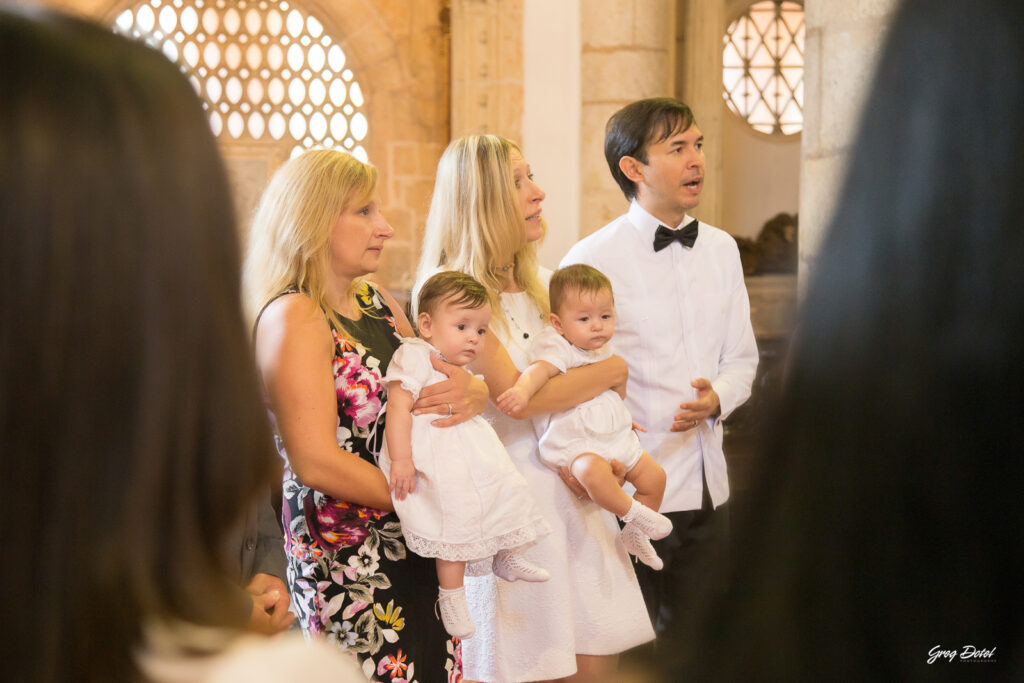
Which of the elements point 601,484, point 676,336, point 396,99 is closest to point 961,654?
point 601,484

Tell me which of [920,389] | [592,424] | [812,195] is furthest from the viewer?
[812,195]

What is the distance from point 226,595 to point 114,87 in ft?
1.32

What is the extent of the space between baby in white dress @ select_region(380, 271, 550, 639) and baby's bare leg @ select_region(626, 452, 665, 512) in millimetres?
360

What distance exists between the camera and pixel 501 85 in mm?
6129

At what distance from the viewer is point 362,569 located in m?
2.36

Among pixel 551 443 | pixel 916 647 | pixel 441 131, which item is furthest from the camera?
pixel 441 131

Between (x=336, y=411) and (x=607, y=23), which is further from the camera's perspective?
(x=607, y=23)

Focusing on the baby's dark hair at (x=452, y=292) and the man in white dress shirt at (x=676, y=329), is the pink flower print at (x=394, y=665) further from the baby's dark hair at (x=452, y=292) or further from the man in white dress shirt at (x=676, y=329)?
the man in white dress shirt at (x=676, y=329)

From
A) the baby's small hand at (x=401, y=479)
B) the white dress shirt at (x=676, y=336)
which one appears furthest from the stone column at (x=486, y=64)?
the baby's small hand at (x=401, y=479)

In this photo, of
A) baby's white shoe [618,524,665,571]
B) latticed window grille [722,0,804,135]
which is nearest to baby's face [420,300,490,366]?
baby's white shoe [618,524,665,571]

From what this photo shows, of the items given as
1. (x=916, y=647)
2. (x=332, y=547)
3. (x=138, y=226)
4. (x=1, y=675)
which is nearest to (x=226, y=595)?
(x=1, y=675)

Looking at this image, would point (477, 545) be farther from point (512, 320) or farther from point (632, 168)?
point (632, 168)

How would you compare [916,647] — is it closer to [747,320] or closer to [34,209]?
[34,209]

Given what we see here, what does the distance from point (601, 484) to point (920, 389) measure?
206 centimetres
